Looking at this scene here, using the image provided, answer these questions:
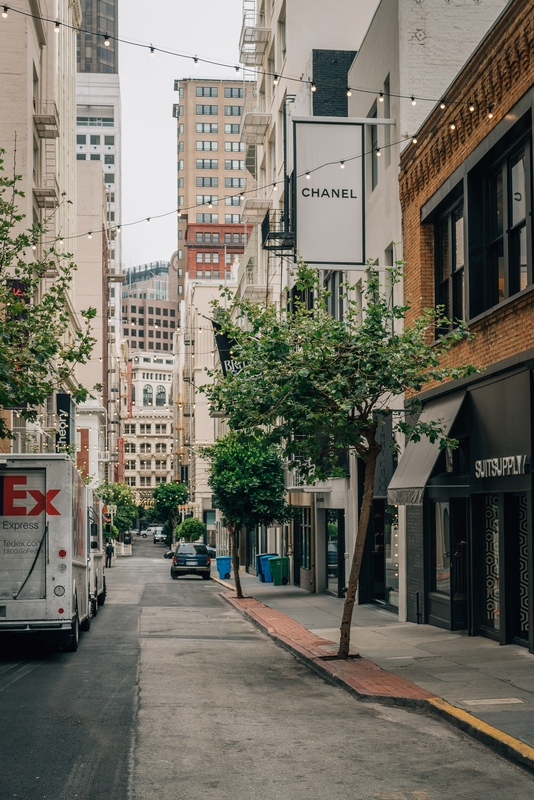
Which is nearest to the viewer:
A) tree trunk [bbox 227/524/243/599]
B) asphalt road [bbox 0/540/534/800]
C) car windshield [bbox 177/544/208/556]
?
asphalt road [bbox 0/540/534/800]

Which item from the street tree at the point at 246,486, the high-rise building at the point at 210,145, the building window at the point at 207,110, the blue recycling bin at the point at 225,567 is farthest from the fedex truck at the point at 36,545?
the building window at the point at 207,110

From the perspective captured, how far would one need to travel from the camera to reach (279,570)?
36875 millimetres

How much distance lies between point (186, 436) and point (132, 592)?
7138 cm

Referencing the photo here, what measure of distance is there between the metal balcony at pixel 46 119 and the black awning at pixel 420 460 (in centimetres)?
2627

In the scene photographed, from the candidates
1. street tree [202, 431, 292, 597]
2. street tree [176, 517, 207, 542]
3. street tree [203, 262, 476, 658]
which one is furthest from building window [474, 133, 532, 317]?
street tree [176, 517, 207, 542]

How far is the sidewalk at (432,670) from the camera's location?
979 centimetres

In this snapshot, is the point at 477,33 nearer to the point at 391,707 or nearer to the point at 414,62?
the point at 414,62

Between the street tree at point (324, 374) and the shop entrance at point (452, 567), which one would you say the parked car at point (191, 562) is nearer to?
the shop entrance at point (452, 567)

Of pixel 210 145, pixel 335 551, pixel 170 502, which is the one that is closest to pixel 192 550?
pixel 335 551

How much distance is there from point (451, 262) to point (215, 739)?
39.1 ft

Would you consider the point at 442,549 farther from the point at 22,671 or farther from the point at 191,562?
the point at 191,562

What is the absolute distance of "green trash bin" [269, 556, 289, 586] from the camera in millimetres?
36875

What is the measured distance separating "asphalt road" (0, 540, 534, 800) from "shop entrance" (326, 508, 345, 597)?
1162 centimetres

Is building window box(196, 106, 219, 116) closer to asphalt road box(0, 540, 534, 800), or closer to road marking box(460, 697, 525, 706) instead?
asphalt road box(0, 540, 534, 800)
